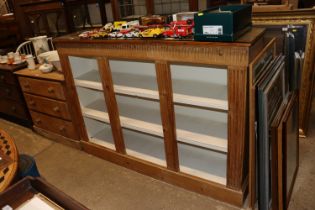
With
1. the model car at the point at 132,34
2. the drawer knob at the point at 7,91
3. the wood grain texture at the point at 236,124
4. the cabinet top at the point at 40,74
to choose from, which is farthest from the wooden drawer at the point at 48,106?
the wood grain texture at the point at 236,124

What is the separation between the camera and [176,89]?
2.00 metres

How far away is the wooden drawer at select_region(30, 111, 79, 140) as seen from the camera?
2.58m

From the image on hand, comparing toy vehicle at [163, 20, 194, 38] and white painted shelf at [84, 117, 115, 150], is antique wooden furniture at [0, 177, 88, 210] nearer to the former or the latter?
toy vehicle at [163, 20, 194, 38]

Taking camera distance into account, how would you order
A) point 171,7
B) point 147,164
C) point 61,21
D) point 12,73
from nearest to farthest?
1. point 147,164
2. point 171,7
3. point 12,73
4. point 61,21

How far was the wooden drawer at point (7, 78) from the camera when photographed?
2.87 m

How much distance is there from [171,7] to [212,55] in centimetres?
123

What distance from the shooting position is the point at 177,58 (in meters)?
1.62

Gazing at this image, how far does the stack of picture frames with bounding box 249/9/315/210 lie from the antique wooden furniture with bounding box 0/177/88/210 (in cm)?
103

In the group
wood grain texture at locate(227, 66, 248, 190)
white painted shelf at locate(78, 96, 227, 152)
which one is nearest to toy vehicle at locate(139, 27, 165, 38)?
wood grain texture at locate(227, 66, 248, 190)

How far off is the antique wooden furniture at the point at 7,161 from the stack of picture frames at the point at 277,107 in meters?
1.18

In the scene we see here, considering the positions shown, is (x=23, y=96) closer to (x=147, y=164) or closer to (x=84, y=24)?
(x=84, y=24)

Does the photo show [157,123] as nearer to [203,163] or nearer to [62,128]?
[203,163]

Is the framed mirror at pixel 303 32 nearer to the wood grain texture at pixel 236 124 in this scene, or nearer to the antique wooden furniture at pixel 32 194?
the wood grain texture at pixel 236 124

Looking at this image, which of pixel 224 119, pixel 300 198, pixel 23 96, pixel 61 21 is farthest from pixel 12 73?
pixel 300 198
